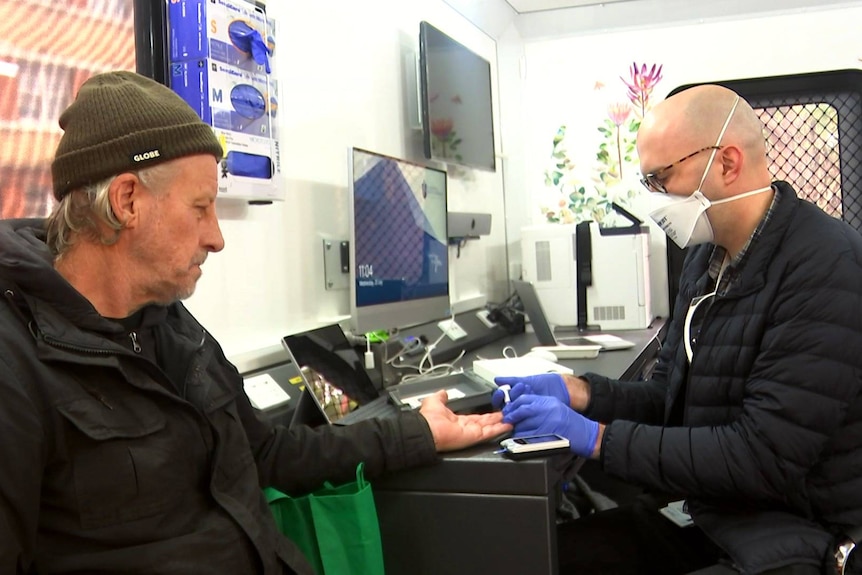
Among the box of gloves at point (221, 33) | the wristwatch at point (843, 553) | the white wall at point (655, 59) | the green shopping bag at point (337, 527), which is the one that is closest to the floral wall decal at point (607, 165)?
the white wall at point (655, 59)

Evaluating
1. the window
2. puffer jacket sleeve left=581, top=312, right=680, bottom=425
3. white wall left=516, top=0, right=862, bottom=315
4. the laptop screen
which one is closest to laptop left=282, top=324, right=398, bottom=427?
the laptop screen

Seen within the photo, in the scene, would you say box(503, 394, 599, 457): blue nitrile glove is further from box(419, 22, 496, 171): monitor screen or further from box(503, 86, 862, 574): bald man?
box(419, 22, 496, 171): monitor screen

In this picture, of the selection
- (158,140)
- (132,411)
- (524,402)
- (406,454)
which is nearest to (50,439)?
(132,411)

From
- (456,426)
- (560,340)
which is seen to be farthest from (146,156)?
(560,340)

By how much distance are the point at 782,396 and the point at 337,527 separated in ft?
2.70

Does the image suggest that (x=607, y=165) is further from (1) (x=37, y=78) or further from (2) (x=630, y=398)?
(1) (x=37, y=78)

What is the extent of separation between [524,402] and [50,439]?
0.87m

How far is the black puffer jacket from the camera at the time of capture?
1218mm

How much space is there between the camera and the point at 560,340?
2736 millimetres

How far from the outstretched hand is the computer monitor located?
0.56m

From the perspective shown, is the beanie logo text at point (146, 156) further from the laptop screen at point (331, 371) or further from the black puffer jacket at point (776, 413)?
the black puffer jacket at point (776, 413)

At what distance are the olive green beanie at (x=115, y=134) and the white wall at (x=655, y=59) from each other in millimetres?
2847

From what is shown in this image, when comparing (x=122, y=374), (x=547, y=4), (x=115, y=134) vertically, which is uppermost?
(x=547, y=4)

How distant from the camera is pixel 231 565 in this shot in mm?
1006
